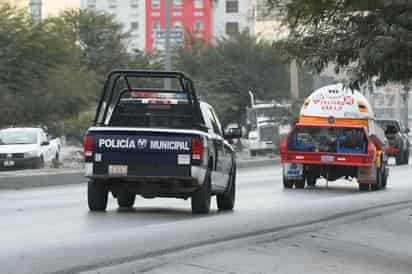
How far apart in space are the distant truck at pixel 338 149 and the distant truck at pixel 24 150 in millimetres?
8927

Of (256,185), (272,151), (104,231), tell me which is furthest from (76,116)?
(104,231)

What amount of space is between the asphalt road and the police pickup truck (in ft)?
1.45

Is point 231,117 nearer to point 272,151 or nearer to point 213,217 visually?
point 272,151

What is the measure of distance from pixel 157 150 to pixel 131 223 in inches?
69.7

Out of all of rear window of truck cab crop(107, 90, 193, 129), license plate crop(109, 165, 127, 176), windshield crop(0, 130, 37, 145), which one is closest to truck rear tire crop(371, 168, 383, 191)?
rear window of truck cab crop(107, 90, 193, 129)

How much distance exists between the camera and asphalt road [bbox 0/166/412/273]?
11.3 meters

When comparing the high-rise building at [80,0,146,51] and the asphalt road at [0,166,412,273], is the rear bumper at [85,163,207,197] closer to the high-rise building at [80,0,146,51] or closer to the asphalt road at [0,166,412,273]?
the asphalt road at [0,166,412,273]

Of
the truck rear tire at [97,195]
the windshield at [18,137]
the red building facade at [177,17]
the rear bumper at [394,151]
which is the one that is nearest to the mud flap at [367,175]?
the truck rear tire at [97,195]

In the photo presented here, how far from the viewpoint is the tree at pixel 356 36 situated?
16719 millimetres

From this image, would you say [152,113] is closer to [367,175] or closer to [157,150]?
[157,150]

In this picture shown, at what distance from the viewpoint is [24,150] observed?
36156 mm

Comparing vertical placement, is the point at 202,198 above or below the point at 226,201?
above

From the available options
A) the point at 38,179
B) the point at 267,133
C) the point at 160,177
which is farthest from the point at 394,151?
the point at 160,177

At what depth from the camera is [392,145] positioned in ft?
150
